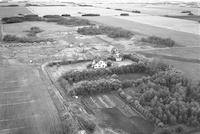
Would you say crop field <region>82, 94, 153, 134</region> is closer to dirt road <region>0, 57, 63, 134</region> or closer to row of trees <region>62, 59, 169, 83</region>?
dirt road <region>0, 57, 63, 134</region>

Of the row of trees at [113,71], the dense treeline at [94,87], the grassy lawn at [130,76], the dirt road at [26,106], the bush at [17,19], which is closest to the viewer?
the dirt road at [26,106]

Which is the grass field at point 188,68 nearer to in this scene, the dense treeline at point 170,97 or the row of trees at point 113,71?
the dense treeline at point 170,97

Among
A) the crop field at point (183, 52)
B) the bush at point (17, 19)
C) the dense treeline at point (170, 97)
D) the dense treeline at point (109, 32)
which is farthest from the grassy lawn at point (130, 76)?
the bush at point (17, 19)

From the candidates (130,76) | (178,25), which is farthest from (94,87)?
(178,25)

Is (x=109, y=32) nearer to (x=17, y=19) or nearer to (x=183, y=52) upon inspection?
(x=183, y=52)

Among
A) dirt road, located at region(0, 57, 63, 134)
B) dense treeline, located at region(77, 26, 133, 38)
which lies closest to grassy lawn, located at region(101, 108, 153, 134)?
dirt road, located at region(0, 57, 63, 134)

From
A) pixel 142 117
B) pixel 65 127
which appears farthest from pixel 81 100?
pixel 142 117

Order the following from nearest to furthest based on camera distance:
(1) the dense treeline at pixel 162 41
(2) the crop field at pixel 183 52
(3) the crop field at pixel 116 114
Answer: (3) the crop field at pixel 116 114 → (2) the crop field at pixel 183 52 → (1) the dense treeline at pixel 162 41
